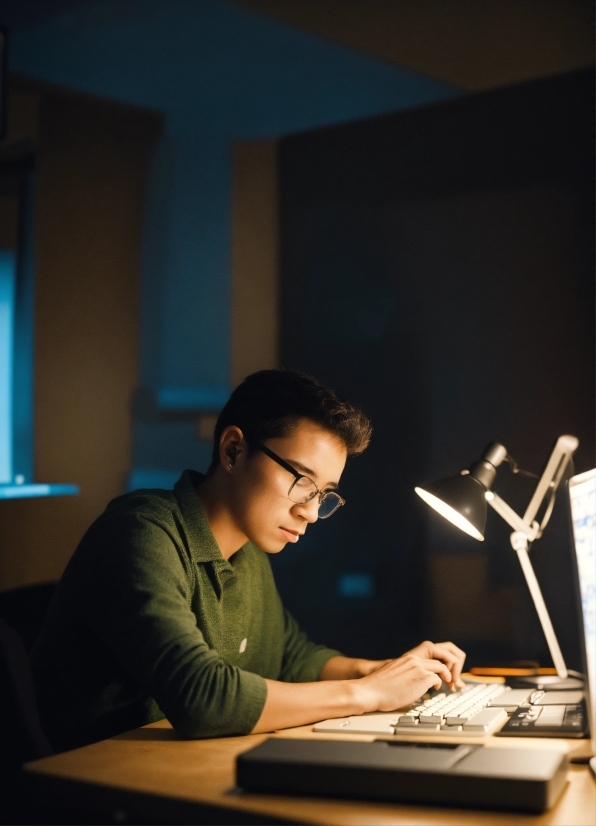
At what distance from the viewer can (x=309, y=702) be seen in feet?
4.48

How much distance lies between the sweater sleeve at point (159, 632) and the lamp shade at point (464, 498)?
545mm

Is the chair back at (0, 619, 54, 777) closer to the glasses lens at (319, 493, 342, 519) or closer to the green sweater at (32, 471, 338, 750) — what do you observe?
the green sweater at (32, 471, 338, 750)

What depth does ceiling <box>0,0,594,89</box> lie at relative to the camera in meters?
2.77

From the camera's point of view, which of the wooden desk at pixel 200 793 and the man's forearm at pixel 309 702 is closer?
the wooden desk at pixel 200 793

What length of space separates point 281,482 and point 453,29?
6.26 ft

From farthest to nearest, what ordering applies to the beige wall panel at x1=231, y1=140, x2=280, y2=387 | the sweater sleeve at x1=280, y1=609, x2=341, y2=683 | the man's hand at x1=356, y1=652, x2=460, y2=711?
the beige wall panel at x1=231, y1=140, x2=280, y2=387 → the sweater sleeve at x1=280, y1=609, x2=341, y2=683 → the man's hand at x1=356, y1=652, x2=460, y2=711

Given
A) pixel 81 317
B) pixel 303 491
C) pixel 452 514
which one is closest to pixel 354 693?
pixel 303 491

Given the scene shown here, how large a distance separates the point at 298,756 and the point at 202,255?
215cm

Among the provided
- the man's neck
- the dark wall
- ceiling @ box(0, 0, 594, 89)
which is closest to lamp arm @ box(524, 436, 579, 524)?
the dark wall

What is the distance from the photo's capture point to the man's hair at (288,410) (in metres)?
1.68

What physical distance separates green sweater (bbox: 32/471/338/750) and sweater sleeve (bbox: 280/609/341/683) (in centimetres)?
1

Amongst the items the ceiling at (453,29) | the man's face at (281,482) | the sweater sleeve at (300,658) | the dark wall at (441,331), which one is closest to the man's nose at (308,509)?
the man's face at (281,482)

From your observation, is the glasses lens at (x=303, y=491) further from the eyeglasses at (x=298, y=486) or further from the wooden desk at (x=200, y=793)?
the wooden desk at (x=200, y=793)

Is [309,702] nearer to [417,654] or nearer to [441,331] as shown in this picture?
[417,654]
